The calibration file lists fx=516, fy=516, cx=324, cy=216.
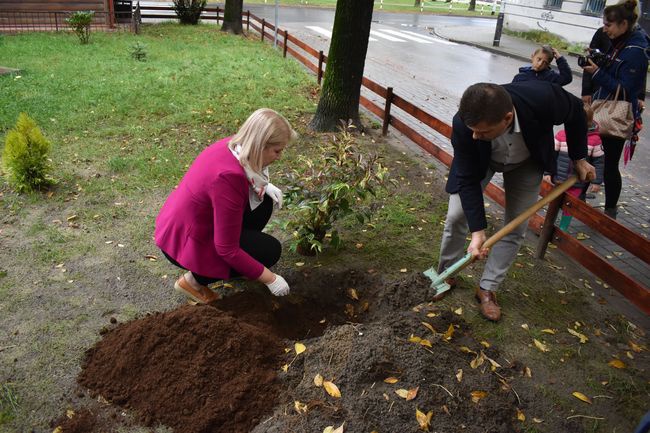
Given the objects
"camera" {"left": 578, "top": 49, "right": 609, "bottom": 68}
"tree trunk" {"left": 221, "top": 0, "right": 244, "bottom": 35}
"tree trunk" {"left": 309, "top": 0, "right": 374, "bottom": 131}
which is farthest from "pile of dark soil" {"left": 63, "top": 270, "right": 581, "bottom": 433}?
"tree trunk" {"left": 221, "top": 0, "right": 244, "bottom": 35}

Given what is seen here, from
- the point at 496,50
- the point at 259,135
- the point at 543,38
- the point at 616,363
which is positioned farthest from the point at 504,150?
the point at 543,38

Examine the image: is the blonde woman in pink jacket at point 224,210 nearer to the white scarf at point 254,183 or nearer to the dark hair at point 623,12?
the white scarf at point 254,183

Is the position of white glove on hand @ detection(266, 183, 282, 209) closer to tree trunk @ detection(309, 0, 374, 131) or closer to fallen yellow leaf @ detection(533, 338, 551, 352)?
fallen yellow leaf @ detection(533, 338, 551, 352)

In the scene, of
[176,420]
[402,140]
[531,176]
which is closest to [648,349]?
[531,176]

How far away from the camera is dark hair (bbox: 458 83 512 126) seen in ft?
8.52

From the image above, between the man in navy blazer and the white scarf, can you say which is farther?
the white scarf

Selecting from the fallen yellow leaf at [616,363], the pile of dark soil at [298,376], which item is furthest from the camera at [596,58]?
the pile of dark soil at [298,376]

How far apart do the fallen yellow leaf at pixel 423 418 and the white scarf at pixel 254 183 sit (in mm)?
1597

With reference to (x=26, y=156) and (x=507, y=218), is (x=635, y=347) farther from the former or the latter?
Result: (x=26, y=156)

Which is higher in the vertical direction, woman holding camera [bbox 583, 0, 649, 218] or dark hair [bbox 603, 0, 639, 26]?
dark hair [bbox 603, 0, 639, 26]

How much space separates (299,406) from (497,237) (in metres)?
1.64

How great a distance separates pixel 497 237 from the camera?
3324 millimetres

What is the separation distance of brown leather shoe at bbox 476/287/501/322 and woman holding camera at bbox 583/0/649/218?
2329mm

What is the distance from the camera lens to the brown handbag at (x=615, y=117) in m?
4.79
